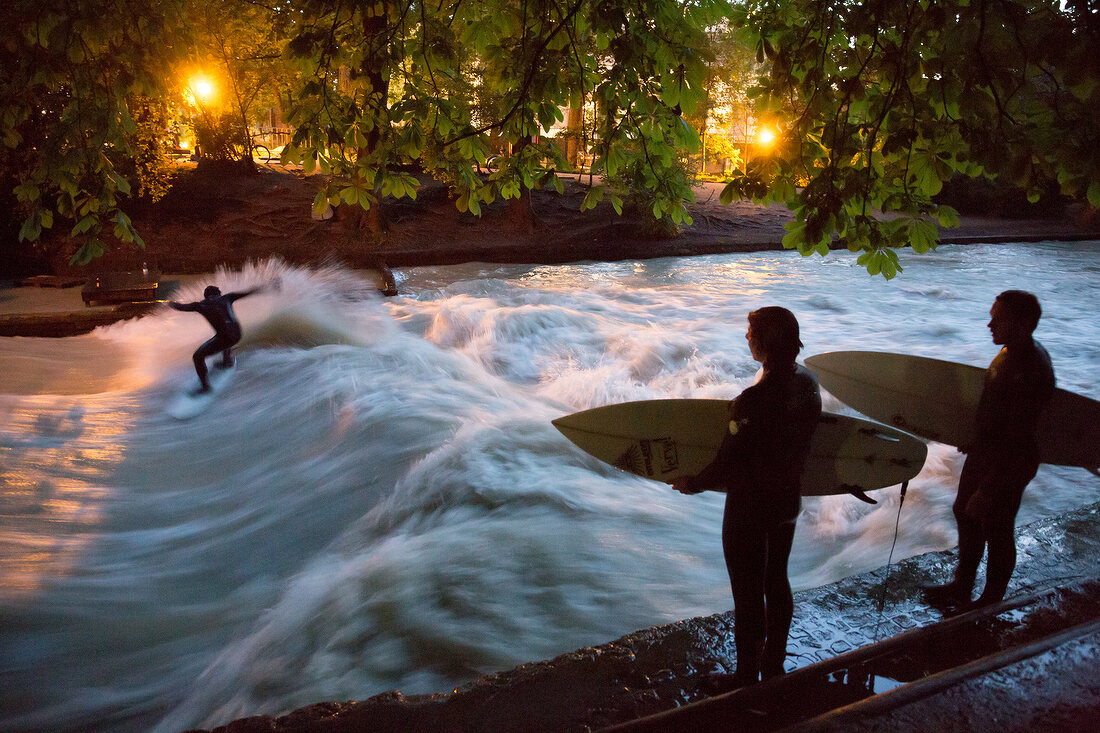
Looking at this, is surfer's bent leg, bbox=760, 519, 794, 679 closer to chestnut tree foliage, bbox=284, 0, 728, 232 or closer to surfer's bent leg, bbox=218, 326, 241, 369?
chestnut tree foliage, bbox=284, 0, 728, 232

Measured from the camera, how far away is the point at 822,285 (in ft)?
56.5

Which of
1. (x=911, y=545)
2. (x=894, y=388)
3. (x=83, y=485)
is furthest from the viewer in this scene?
(x=83, y=485)

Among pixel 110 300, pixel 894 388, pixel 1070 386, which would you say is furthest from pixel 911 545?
pixel 110 300

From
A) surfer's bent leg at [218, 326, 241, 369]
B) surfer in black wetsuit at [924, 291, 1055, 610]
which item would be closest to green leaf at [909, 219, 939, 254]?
surfer in black wetsuit at [924, 291, 1055, 610]

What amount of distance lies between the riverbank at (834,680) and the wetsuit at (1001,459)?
250mm

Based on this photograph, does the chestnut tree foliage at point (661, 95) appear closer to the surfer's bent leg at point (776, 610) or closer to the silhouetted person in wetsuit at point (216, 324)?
the surfer's bent leg at point (776, 610)

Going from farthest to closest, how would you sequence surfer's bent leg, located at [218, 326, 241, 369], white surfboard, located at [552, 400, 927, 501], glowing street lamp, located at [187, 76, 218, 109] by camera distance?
glowing street lamp, located at [187, 76, 218, 109] → surfer's bent leg, located at [218, 326, 241, 369] → white surfboard, located at [552, 400, 927, 501]

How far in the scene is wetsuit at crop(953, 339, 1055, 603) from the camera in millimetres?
3053

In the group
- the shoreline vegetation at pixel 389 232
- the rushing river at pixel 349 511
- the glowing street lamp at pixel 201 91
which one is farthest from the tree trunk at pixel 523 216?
the rushing river at pixel 349 511

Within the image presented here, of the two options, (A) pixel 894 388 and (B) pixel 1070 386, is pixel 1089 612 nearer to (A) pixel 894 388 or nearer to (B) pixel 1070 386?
(A) pixel 894 388

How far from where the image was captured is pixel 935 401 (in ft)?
14.4

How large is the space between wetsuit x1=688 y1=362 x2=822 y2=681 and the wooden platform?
40.7ft

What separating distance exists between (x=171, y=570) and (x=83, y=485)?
6.70ft

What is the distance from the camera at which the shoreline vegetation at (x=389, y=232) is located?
57.3 ft
